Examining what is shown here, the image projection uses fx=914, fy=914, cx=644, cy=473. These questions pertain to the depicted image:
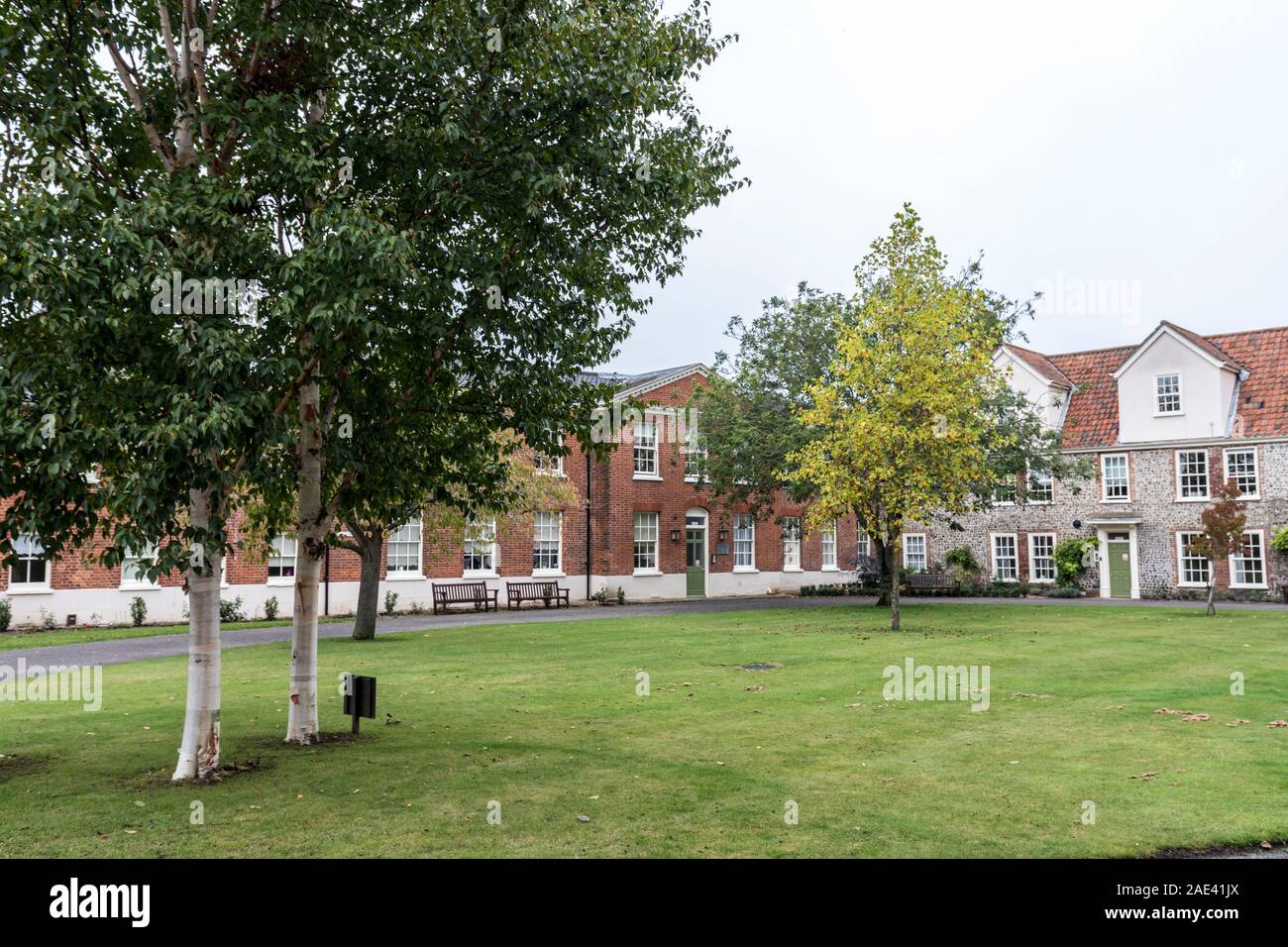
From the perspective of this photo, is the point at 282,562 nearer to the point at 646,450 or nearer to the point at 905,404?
the point at 646,450

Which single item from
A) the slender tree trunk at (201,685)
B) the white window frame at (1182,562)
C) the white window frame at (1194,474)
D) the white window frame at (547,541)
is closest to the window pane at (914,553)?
the white window frame at (1182,562)

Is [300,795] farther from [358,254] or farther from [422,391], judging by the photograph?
[358,254]

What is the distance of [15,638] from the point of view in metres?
21.8

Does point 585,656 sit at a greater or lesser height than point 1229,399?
lesser

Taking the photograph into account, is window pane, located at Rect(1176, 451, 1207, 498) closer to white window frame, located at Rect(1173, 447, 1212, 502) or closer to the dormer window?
white window frame, located at Rect(1173, 447, 1212, 502)

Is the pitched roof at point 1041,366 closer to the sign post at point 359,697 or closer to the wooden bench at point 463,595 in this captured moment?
the wooden bench at point 463,595

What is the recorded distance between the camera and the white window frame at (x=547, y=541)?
34125 millimetres

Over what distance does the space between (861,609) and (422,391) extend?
23.3 metres

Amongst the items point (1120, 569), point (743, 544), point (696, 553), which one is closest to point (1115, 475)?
point (1120, 569)

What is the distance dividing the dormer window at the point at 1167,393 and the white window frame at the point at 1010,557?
25.1 ft

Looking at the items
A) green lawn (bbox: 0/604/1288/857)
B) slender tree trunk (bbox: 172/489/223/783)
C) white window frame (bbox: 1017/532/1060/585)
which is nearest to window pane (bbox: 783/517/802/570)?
white window frame (bbox: 1017/532/1060/585)

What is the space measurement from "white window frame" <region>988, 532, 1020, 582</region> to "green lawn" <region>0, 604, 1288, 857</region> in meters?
22.6

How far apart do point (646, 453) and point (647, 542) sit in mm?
3658
